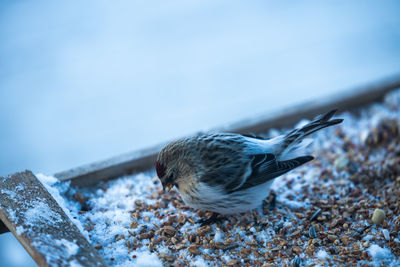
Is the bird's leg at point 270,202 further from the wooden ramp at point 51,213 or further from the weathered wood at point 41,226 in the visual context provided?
the weathered wood at point 41,226

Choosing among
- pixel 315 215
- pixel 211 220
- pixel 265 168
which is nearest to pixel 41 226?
pixel 211 220

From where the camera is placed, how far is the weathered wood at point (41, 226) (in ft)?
4.71

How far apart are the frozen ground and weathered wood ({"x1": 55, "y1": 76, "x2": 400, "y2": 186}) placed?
73mm

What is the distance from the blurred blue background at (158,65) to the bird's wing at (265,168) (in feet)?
6.47

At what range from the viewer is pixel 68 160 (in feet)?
11.6

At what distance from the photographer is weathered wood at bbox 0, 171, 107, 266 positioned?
4.71 feet

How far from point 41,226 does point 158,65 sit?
3.35m

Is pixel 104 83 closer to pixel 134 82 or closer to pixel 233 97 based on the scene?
pixel 134 82

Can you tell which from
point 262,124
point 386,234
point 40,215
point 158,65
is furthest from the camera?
point 158,65

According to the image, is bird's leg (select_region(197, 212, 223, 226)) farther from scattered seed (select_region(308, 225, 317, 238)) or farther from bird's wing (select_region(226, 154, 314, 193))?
scattered seed (select_region(308, 225, 317, 238))

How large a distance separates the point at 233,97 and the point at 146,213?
2512mm

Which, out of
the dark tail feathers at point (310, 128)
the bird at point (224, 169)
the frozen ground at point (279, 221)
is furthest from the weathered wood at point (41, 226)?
the dark tail feathers at point (310, 128)

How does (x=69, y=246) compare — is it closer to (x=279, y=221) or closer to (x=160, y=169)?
(x=160, y=169)

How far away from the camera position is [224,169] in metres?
1.89
